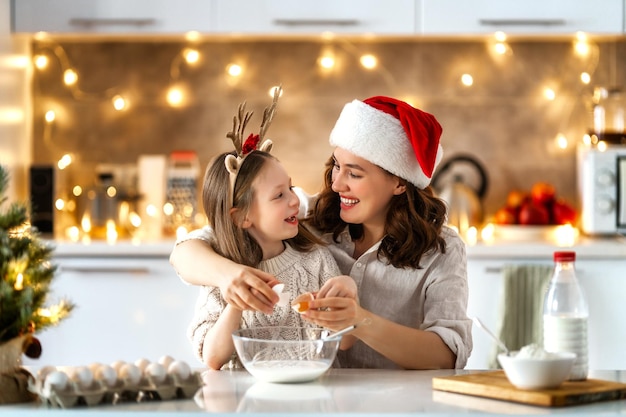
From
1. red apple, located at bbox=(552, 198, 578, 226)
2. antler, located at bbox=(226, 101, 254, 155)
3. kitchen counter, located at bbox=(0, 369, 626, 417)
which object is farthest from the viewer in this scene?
red apple, located at bbox=(552, 198, 578, 226)

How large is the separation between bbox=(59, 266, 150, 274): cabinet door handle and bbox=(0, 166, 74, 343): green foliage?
1.73 m

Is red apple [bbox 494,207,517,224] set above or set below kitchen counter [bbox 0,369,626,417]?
above

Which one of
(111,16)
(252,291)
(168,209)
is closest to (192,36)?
(111,16)

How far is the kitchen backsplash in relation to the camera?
377 centimetres

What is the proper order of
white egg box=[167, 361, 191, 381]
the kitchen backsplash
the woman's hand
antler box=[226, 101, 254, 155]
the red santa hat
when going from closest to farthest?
white egg box=[167, 361, 191, 381]
the woman's hand
antler box=[226, 101, 254, 155]
the red santa hat
the kitchen backsplash

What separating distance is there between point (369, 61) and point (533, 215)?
877 mm

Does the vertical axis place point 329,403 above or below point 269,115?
below

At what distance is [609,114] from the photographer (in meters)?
3.73

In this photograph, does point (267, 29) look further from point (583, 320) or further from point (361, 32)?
point (583, 320)

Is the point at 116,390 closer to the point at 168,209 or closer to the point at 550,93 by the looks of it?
the point at 168,209

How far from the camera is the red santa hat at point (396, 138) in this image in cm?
207

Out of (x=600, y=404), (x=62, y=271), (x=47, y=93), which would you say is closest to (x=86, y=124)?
(x=47, y=93)

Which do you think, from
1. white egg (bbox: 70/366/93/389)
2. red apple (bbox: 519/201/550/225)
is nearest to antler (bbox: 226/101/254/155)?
white egg (bbox: 70/366/93/389)

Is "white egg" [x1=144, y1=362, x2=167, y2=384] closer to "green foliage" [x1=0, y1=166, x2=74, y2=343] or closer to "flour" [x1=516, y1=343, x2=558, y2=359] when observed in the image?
"green foliage" [x1=0, y1=166, x2=74, y2=343]
